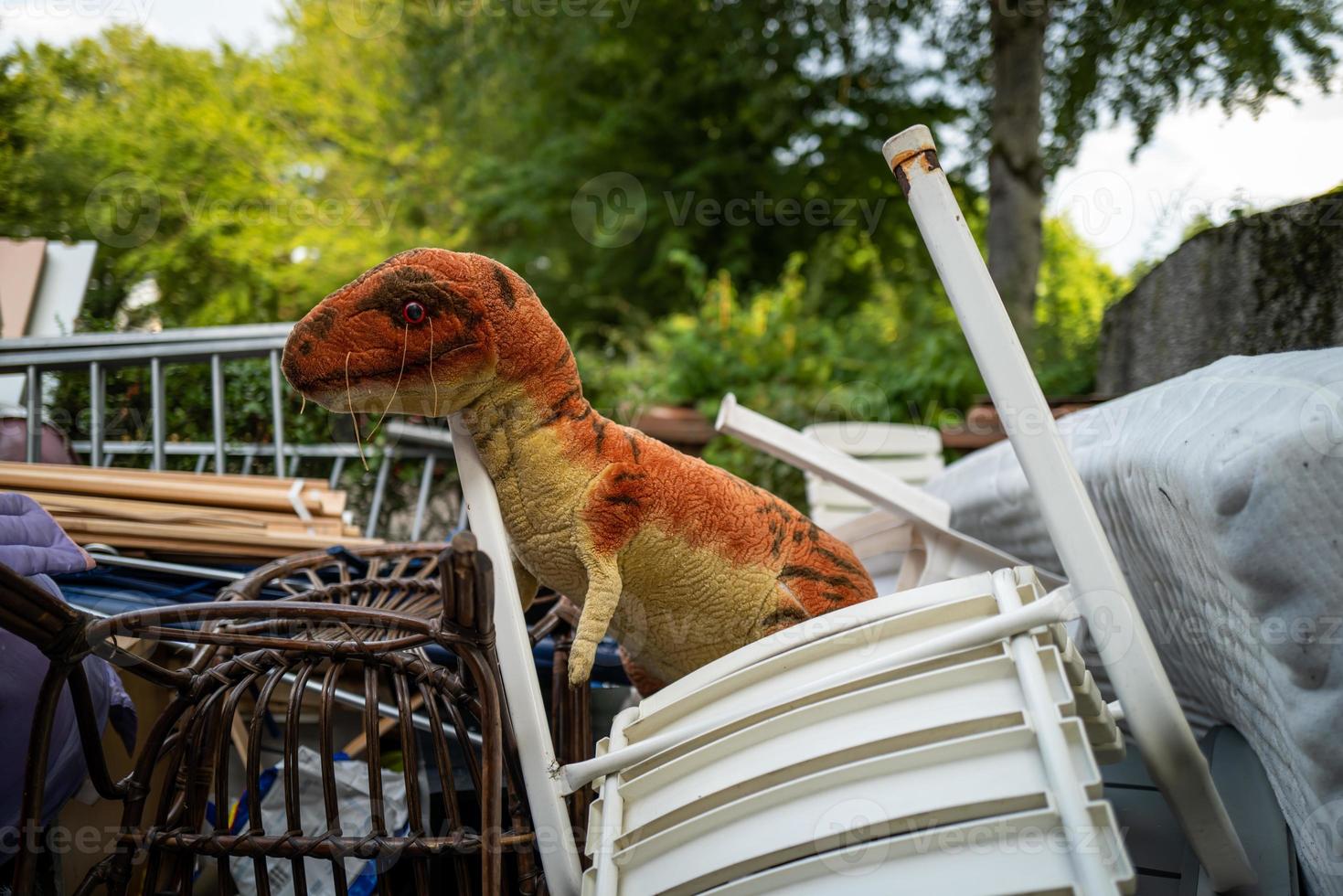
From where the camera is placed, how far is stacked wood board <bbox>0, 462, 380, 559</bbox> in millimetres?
1917

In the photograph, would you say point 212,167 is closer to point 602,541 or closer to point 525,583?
point 525,583

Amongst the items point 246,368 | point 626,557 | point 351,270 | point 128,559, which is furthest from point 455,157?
point 626,557

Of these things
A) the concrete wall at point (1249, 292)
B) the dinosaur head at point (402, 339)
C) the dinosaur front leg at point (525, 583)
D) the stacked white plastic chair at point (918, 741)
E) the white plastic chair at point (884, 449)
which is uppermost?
the white plastic chair at point (884, 449)

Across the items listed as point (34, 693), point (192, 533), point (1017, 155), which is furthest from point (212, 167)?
point (34, 693)

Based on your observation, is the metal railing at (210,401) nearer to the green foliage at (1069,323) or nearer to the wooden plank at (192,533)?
the wooden plank at (192,533)

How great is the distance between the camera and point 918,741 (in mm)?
799

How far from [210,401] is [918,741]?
276 cm

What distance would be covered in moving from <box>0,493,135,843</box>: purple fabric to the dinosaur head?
19.1 inches

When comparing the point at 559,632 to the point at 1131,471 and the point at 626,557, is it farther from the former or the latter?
the point at 1131,471

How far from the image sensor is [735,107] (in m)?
8.26

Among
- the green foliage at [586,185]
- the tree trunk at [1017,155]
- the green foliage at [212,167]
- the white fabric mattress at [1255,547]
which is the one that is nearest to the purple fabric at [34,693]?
the white fabric mattress at [1255,547]

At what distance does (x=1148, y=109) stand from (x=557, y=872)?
19.5ft

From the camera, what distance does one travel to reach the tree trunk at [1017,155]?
490 centimetres

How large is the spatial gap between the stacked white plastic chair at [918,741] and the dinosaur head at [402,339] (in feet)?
0.54
